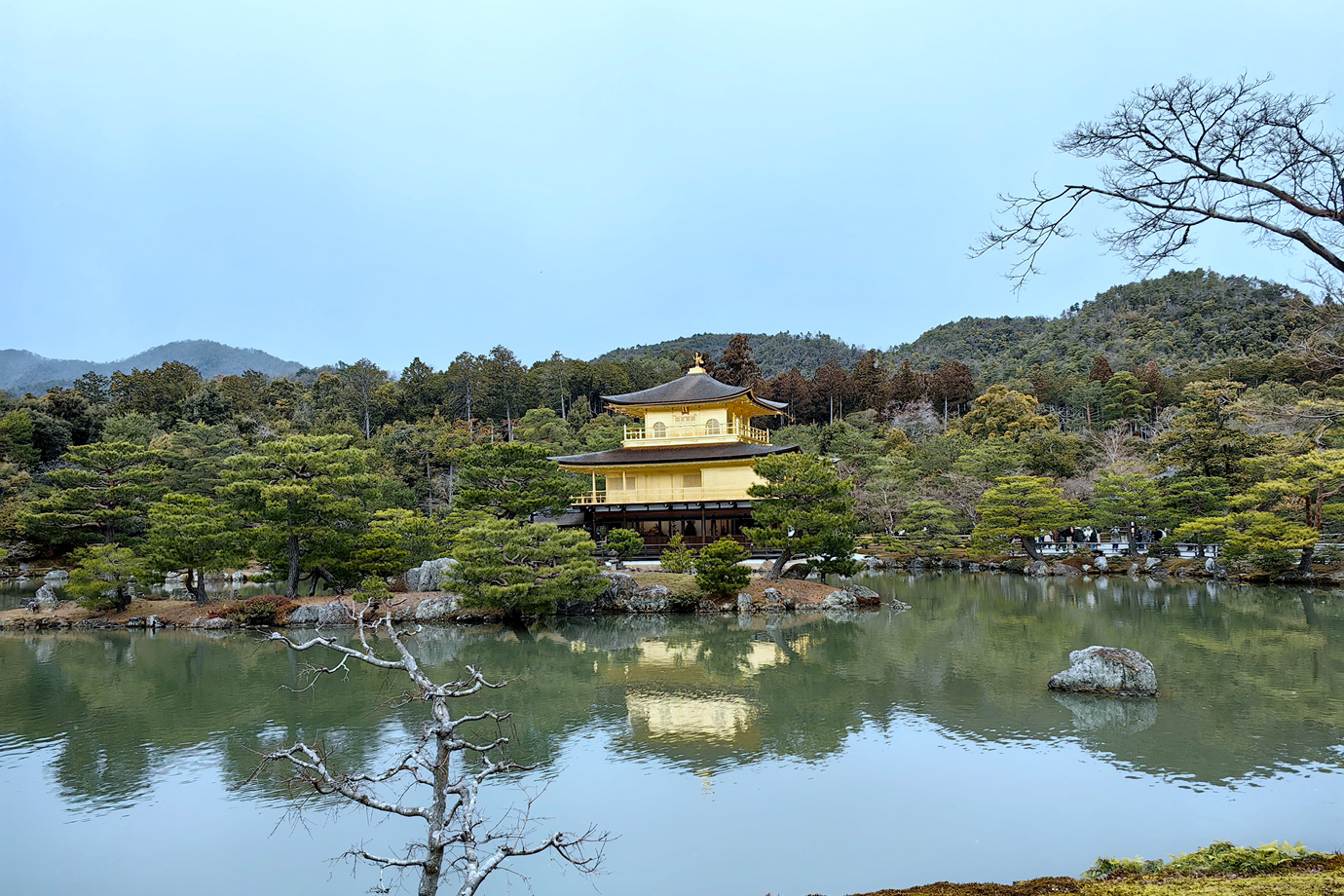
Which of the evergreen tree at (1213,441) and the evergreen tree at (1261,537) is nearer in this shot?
the evergreen tree at (1261,537)

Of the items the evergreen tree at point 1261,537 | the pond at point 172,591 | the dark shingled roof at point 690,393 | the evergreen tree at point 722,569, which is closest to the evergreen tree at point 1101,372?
the evergreen tree at point 1261,537

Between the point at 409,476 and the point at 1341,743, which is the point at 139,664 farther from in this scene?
the point at 409,476

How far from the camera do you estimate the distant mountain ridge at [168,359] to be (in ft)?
404

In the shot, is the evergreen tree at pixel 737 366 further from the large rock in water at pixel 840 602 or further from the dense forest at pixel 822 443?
the large rock in water at pixel 840 602

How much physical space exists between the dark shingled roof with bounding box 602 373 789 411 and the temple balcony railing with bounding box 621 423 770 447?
901mm

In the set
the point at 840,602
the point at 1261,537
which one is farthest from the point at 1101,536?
the point at 840,602

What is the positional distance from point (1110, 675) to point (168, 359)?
478 ft

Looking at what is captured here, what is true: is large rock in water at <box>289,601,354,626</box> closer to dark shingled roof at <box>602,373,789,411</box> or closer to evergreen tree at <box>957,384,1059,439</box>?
dark shingled roof at <box>602,373,789,411</box>

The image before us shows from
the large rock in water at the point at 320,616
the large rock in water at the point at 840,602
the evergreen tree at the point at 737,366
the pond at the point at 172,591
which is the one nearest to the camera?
the large rock in water at the point at 320,616

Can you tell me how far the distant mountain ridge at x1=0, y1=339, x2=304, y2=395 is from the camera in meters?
123

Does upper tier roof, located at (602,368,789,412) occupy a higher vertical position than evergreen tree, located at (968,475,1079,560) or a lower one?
higher

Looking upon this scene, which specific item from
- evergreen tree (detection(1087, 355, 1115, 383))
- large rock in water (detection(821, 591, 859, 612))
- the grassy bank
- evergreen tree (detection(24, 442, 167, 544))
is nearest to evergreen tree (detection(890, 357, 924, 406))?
evergreen tree (detection(1087, 355, 1115, 383))

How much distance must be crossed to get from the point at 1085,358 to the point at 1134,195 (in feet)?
165

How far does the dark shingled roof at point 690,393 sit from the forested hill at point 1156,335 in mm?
28528
